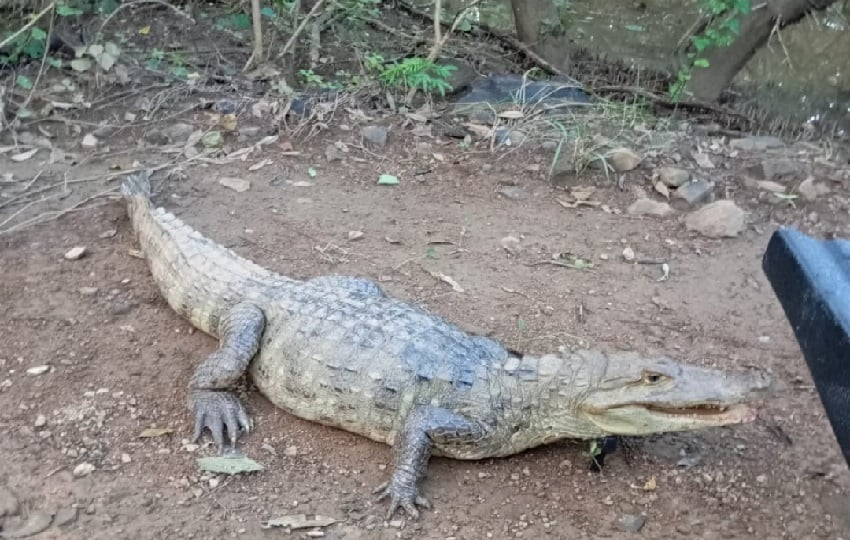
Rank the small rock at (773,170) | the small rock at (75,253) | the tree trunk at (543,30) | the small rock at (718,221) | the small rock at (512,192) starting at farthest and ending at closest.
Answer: the tree trunk at (543,30) < the small rock at (773,170) < the small rock at (512,192) < the small rock at (718,221) < the small rock at (75,253)

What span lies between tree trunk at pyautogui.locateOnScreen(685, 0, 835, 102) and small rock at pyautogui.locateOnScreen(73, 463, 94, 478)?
5787mm

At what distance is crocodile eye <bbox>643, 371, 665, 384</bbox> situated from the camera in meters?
2.72

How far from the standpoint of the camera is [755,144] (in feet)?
18.6

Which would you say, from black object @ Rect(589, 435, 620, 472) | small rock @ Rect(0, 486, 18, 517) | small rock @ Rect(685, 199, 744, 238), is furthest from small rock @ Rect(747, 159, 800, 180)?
small rock @ Rect(0, 486, 18, 517)

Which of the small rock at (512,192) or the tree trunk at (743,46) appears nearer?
the small rock at (512,192)

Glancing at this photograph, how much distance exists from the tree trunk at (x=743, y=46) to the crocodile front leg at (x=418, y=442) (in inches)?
197

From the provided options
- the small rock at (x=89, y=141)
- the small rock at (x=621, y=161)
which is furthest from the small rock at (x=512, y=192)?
the small rock at (x=89, y=141)

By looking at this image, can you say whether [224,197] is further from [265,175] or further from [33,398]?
[33,398]

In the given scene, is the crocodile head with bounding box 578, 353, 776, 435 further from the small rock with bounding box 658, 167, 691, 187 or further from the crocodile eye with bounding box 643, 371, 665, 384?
the small rock with bounding box 658, 167, 691, 187

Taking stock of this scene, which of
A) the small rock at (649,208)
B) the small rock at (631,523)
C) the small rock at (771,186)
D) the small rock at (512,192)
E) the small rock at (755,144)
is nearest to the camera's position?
the small rock at (631,523)

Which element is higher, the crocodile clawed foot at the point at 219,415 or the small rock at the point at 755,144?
the small rock at the point at 755,144

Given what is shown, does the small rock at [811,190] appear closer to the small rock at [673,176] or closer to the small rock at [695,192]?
the small rock at [695,192]

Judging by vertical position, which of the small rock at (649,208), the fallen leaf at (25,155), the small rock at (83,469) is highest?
the small rock at (649,208)

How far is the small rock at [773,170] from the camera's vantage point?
513 cm
